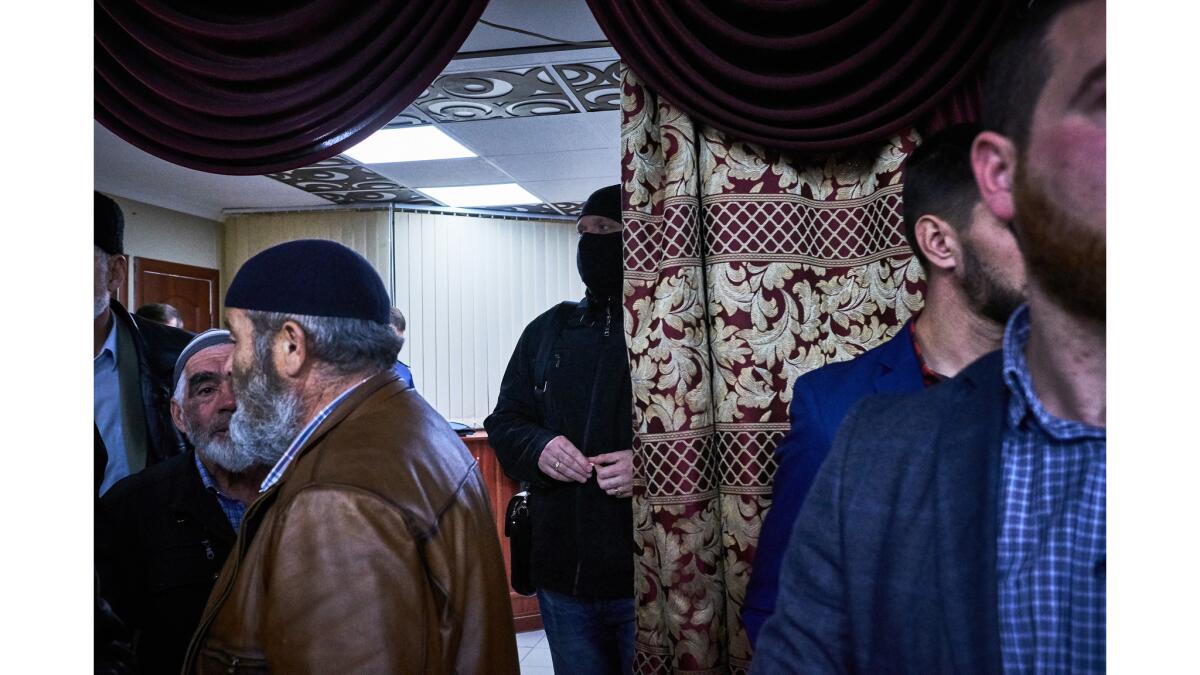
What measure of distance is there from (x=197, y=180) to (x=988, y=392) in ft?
18.9

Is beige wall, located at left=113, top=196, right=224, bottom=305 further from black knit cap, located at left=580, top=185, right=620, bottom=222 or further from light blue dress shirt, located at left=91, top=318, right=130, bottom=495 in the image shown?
black knit cap, located at left=580, top=185, right=620, bottom=222

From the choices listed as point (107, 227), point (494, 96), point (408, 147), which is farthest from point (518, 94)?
point (107, 227)

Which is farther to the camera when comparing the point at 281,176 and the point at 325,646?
the point at 281,176

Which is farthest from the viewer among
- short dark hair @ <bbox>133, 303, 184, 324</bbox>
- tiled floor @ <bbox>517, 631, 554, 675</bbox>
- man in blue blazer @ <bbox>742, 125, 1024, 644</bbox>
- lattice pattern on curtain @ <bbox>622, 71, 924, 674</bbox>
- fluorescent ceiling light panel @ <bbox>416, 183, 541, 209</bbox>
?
fluorescent ceiling light panel @ <bbox>416, 183, 541, 209</bbox>

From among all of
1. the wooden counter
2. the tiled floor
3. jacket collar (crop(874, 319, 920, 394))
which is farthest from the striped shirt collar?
the wooden counter

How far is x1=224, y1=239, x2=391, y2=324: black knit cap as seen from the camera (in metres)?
1.27

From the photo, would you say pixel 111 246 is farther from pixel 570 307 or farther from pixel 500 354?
pixel 500 354

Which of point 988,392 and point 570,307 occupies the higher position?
point 570,307

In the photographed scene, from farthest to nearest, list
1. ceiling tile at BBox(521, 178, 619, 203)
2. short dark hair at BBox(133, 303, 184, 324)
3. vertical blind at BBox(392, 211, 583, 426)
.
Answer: vertical blind at BBox(392, 211, 583, 426)
ceiling tile at BBox(521, 178, 619, 203)
short dark hair at BBox(133, 303, 184, 324)

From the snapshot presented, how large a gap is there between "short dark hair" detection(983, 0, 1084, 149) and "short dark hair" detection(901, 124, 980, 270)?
330 millimetres

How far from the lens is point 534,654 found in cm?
395

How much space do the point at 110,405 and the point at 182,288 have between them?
463 cm
